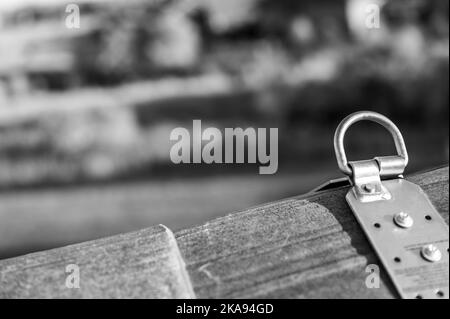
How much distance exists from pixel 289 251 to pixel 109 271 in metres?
0.22

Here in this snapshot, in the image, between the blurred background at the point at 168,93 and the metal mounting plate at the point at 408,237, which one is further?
the blurred background at the point at 168,93

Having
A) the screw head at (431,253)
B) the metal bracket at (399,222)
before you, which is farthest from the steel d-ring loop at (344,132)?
the screw head at (431,253)

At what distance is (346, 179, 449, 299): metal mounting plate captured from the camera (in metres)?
0.75

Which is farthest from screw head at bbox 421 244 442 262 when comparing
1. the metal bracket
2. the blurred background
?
the blurred background

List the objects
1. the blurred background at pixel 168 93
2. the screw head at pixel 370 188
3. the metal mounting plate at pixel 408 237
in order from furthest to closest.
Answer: the blurred background at pixel 168 93 < the screw head at pixel 370 188 < the metal mounting plate at pixel 408 237

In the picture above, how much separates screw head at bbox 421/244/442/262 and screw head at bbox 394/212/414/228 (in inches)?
1.5

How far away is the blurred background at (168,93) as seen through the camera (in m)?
5.09

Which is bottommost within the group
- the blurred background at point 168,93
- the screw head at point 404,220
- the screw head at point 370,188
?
the blurred background at point 168,93

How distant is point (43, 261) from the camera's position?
833 millimetres

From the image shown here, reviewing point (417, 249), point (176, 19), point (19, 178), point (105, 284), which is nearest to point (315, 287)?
point (417, 249)

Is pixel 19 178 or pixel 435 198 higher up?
pixel 435 198

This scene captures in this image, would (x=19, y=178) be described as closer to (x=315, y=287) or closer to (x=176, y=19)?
(x=176, y=19)

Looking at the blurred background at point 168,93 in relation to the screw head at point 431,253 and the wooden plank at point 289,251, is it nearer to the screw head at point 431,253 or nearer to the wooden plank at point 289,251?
the wooden plank at point 289,251

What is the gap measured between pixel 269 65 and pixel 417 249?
462 cm
